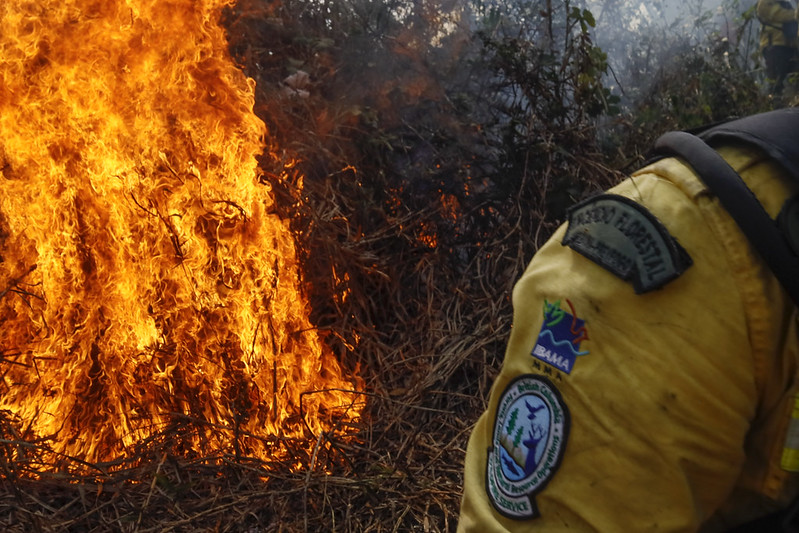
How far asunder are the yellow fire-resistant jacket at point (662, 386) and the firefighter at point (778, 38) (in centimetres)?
868

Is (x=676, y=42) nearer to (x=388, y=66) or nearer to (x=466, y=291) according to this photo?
(x=388, y=66)

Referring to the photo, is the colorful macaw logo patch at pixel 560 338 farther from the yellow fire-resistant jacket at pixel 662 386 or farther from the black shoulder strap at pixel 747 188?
the black shoulder strap at pixel 747 188

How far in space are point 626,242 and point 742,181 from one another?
0.61 feet

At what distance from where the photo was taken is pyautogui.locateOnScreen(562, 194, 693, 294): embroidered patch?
3.11ft

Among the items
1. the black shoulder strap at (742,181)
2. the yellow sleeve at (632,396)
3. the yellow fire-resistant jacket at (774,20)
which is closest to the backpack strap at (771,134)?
the black shoulder strap at (742,181)

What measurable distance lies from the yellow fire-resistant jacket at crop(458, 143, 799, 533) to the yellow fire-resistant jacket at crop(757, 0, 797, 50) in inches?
354

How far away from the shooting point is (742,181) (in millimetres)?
956

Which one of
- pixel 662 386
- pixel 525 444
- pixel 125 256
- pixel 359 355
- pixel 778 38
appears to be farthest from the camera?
pixel 778 38

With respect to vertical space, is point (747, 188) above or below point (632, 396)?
above

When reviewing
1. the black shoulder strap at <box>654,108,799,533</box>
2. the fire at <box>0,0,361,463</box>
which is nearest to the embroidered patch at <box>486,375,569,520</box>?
the black shoulder strap at <box>654,108,799,533</box>

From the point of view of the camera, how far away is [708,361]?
0.91 meters

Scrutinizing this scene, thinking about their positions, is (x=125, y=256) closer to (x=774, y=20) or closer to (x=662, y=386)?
(x=662, y=386)

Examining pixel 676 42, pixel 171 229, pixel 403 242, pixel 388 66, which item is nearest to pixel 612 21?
pixel 676 42

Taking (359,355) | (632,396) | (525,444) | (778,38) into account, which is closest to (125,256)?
(359,355)
